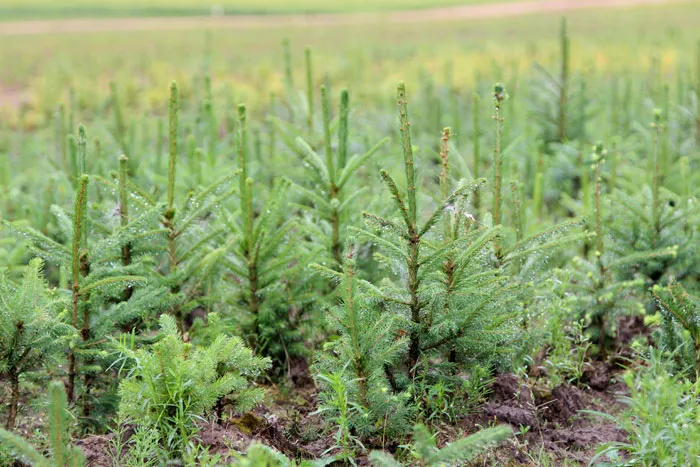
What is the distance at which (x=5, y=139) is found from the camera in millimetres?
7703

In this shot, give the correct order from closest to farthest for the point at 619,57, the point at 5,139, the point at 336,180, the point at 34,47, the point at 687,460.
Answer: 1. the point at 687,460
2. the point at 336,180
3. the point at 5,139
4. the point at 619,57
5. the point at 34,47

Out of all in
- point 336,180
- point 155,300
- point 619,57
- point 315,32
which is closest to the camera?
point 155,300

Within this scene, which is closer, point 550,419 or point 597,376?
point 550,419

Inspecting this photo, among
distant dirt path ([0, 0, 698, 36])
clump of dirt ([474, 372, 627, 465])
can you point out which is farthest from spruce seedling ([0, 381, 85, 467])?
distant dirt path ([0, 0, 698, 36])

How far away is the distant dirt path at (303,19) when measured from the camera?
75.2 feet

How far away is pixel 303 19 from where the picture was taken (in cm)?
2608

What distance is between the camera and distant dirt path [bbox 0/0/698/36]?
22.9 metres

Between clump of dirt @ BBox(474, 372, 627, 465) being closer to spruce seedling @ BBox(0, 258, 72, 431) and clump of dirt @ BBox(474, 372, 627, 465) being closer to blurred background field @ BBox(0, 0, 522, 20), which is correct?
spruce seedling @ BBox(0, 258, 72, 431)

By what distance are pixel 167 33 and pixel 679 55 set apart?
48.9 feet

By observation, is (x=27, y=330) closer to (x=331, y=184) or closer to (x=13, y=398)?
(x=13, y=398)

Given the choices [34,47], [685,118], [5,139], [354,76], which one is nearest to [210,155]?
[5,139]

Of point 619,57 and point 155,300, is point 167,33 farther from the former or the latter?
point 155,300

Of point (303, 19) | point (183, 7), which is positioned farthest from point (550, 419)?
point (183, 7)

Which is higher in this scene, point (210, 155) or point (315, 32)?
point (315, 32)
